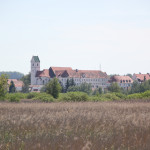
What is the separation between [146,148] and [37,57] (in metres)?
181

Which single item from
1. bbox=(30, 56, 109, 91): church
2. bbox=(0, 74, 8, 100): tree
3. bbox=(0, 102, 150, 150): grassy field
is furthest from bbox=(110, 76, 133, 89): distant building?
bbox=(0, 102, 150, 150): grassy field

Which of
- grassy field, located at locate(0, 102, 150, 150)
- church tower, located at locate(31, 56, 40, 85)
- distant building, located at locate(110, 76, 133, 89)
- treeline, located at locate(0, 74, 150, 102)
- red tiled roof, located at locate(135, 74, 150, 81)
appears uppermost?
church tower, located at locate(31, 56, 40, 85)

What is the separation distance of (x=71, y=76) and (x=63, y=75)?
4144 mm

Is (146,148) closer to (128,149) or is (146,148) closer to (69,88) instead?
(128,149)

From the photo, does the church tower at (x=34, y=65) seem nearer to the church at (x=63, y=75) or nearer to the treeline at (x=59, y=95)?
the church at (x=63, y=75)

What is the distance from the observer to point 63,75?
172 meters

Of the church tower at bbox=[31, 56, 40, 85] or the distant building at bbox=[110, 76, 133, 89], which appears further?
the distant building at bbox=[110, 76, 133, 89]

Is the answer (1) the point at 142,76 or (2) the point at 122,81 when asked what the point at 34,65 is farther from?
(1) the point at 142,76

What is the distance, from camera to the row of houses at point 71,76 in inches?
6834

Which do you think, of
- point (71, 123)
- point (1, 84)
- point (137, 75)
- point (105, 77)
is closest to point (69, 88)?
point (105, 77)

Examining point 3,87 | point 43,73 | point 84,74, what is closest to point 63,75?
point 43,73

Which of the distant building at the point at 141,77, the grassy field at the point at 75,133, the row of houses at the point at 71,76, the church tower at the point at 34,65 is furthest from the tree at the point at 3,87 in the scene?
the distant building at the point at 141,77

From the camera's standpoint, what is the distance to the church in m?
173

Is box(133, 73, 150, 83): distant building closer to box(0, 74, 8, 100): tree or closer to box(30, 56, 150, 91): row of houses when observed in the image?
box(30, 56, 150, 91): row of houses
